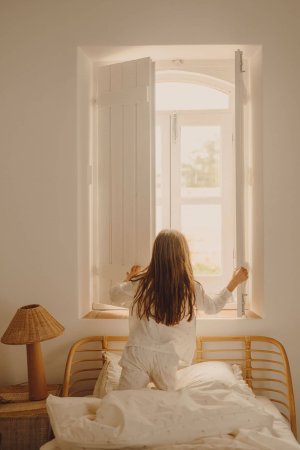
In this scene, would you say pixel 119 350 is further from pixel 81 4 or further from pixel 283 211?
pixel 81 4

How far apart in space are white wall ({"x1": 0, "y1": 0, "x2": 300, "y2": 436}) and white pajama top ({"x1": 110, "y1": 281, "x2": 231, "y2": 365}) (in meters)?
0.36

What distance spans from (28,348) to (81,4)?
217cm

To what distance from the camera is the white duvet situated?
1910mm

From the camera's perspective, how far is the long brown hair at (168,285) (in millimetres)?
2396

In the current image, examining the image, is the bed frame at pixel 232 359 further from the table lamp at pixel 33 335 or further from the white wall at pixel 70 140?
the table lamp at pixel 33 335

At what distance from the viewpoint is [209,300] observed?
2.63 m

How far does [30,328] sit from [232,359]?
1273 millimetres

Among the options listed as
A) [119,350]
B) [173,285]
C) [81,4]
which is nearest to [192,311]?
[173,285]

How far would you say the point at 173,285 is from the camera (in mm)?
2404

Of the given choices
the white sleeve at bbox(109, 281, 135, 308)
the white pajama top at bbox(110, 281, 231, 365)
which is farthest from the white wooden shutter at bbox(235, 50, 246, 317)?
the white sleeve at bbox(109, 281, 135, 308)

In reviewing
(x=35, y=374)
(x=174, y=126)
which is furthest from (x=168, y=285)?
(x=174, y=126)

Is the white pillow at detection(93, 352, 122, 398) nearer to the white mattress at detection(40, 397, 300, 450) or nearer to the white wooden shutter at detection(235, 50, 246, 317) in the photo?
the white mattress at detection(40, 397, 300, 450)

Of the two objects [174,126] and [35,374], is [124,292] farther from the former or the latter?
[174,126]

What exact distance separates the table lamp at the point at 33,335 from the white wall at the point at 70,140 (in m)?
0.31
